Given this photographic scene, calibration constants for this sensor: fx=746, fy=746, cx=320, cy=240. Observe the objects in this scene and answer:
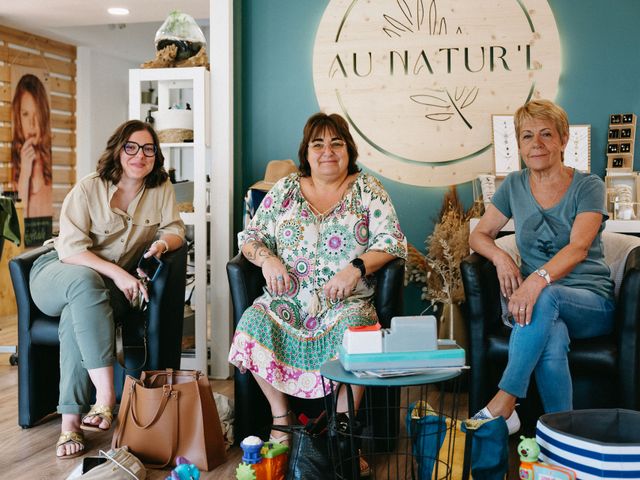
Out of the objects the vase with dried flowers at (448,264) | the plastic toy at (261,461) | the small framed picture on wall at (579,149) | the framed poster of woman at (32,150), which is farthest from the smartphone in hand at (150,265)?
the framed poster of woman at (32,150)

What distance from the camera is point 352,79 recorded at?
4094mm

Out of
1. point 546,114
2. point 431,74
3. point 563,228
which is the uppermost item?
point 431,74

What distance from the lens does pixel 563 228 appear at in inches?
111

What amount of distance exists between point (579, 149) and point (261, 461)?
234 cm

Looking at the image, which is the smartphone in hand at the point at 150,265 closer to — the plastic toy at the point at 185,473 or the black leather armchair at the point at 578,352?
the plastic toy at the point at 185,473

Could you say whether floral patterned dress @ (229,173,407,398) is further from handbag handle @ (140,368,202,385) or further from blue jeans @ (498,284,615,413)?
blue jeans @ (498,284,615,413)

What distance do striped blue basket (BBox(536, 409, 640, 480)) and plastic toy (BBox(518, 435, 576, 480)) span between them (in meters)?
0.02

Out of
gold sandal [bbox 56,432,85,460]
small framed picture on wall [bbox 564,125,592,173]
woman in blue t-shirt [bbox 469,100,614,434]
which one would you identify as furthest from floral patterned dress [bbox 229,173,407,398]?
small framed picture on wall [bbox 564,125,592,173]

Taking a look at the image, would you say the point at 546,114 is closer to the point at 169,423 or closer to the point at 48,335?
the point at 169,423

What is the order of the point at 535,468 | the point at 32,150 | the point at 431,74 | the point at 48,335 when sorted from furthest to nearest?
the point at 32,150
the point at 431,74
the point at 48,335
the point at 535,468

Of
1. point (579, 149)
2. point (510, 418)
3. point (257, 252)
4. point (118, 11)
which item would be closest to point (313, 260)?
point (257, 252)

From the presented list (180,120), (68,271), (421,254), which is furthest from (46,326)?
(421,254)

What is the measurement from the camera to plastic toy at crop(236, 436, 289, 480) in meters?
2.33

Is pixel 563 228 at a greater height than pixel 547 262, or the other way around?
pixel 563 228
